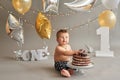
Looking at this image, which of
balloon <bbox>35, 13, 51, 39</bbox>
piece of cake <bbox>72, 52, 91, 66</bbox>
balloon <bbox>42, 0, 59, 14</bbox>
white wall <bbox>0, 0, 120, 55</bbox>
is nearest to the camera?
piece of cake <bbox>72, 52, 91, 66</bbox>

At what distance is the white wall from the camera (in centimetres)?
171

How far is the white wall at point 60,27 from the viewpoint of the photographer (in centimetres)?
171

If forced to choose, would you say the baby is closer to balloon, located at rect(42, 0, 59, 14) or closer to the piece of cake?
the piece of cake

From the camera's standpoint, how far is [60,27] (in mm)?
1751

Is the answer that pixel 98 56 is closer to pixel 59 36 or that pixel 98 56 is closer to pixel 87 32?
pixel 87 32

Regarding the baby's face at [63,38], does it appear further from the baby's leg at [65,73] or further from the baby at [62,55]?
the baby's leg at [65,73]

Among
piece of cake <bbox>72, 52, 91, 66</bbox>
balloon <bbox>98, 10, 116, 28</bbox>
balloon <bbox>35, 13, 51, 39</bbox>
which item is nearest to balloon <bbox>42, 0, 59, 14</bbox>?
balloon <bbox>35, 13, 51, 39</bbox>

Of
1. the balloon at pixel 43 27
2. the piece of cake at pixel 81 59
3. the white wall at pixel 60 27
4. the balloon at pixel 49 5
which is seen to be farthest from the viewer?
the white wall at pixel 60 27

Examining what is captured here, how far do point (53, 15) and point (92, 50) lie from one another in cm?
33

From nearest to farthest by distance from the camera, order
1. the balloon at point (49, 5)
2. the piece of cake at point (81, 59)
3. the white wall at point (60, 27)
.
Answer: the piece of cake at point (81, 59), the balloon at point (49, 5), the white wall at point (60, 27)

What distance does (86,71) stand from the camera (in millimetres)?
1271

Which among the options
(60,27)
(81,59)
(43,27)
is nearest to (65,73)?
(81,59)

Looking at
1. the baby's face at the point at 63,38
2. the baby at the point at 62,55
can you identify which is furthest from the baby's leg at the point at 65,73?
the baby's face at the point at 63,38

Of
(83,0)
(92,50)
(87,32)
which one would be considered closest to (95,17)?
(87,32)
